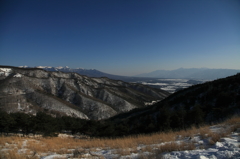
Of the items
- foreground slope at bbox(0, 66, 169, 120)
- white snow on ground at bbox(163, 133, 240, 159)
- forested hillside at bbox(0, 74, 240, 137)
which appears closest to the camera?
white snow on ground at bbox(163, 133, 240, 159)

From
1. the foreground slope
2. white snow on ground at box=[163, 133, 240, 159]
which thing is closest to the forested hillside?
white snow on ground at box=[163, 133, 240, 159]

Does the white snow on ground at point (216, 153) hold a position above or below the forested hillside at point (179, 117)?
above

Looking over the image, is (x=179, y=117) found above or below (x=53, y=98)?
above

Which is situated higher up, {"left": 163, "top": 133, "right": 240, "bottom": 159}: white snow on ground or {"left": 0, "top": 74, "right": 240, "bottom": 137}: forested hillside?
{"left": 163, "top": 133, "right": 240, "bottom": 159}: white snow on ground

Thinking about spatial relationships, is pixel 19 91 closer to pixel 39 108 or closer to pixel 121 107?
pixel 39 108

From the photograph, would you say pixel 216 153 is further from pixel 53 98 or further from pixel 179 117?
pixel 53 98

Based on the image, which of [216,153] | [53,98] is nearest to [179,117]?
[216,153]

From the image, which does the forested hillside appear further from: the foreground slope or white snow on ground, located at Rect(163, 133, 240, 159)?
the foreground slope

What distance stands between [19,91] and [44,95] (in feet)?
60.2

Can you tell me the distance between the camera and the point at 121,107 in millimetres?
122750

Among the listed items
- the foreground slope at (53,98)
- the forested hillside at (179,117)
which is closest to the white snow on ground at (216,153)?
the forested hillside at (179,117)

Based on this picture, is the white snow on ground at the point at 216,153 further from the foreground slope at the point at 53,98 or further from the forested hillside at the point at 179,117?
the foreground slope at the point at 53,98

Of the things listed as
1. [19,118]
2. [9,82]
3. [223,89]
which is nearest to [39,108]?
[9,82]

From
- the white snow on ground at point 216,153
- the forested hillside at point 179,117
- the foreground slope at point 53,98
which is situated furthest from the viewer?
the foreground slope at point 53,98
